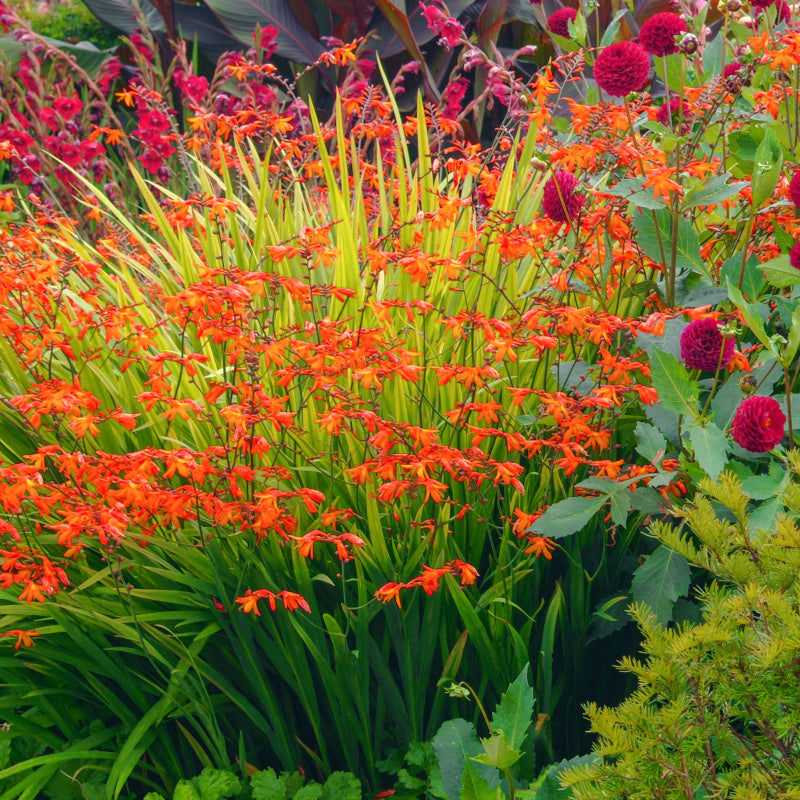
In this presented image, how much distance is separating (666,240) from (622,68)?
0.40m

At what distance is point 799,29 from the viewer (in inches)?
99.6

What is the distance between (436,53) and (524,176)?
432 cm

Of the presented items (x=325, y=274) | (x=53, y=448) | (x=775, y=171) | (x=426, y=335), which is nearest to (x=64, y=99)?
(x=325, y=274)

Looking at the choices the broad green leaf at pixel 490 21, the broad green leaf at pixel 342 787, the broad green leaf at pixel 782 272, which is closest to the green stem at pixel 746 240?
the broad green leaf at pixel 782 272

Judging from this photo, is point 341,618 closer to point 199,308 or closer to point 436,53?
point 199,308

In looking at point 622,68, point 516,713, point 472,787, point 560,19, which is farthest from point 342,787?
point 560,19

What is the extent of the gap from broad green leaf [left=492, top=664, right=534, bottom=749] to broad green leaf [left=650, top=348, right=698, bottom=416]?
0.56 m

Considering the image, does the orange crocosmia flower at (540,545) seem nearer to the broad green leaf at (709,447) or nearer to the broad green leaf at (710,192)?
the broad green leaf at (709,447)

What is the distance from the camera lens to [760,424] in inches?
56.2

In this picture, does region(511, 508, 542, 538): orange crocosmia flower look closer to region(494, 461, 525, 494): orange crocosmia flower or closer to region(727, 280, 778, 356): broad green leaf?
region(494, 461, 525, 494): orange crocosmia flower

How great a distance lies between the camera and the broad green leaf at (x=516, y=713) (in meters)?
1.52

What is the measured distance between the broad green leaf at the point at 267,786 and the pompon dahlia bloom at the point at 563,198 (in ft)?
4.26

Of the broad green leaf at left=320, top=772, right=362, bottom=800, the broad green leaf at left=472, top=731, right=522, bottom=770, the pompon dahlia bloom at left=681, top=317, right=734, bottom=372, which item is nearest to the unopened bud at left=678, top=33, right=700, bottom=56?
the pompon dahlia bloom at left=681, top=317, right=734, bottom=372

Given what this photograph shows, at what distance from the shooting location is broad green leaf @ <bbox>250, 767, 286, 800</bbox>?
169cm
